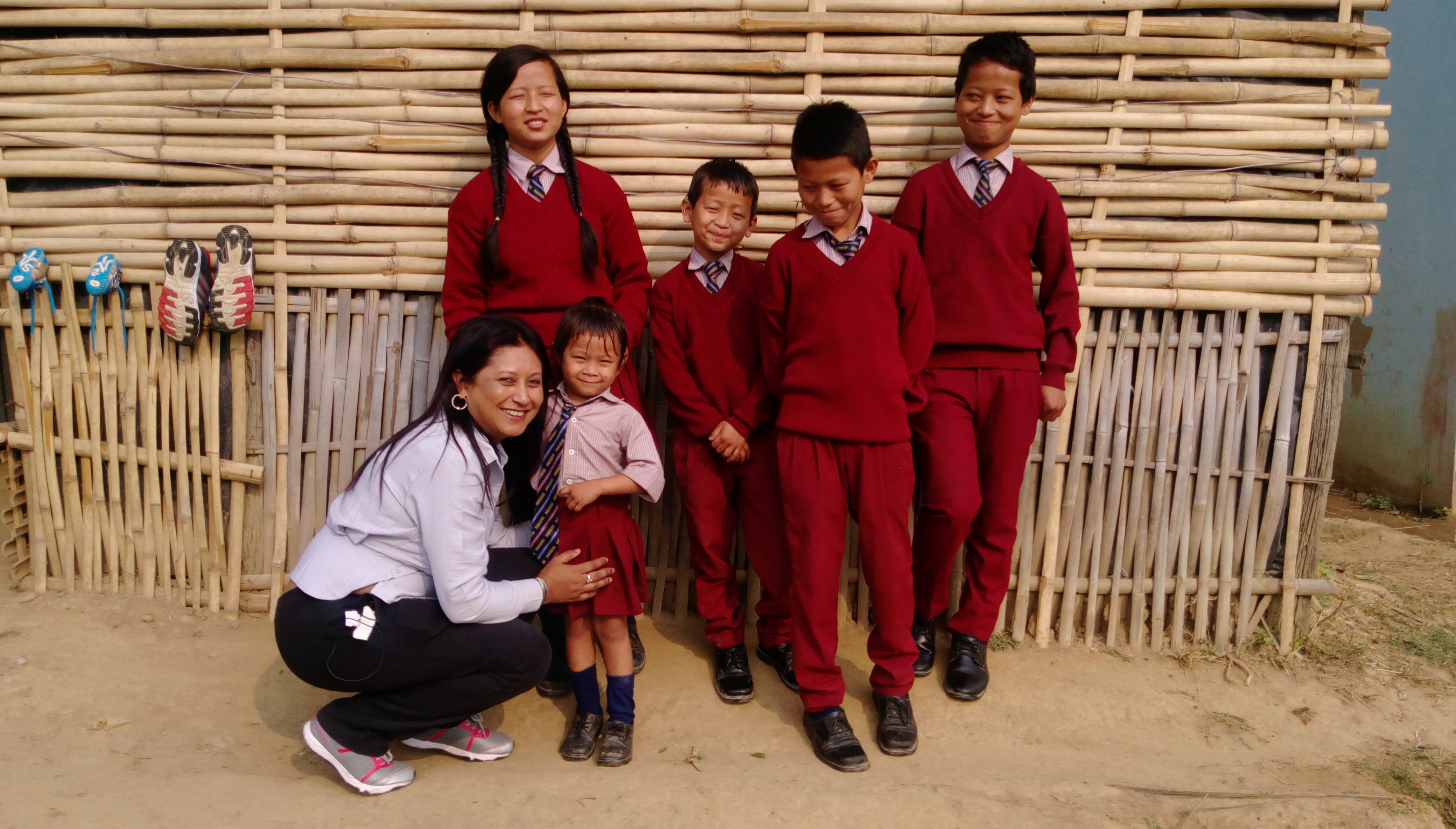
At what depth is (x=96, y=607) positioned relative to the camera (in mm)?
3664

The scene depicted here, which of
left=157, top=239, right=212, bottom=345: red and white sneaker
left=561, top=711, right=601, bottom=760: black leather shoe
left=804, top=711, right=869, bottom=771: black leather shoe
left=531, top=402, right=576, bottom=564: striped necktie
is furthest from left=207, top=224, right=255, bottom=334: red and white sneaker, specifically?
left=804, top=711, right=869, bottom=771: black leather shoe

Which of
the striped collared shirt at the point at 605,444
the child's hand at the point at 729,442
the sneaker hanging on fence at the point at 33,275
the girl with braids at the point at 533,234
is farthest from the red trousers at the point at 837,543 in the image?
the sneaker hanging on fence at the point at 33,275

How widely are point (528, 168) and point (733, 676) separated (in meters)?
1.86

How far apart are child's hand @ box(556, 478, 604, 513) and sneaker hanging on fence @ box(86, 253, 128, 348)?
209cm

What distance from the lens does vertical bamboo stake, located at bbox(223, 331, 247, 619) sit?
3654 millimetres

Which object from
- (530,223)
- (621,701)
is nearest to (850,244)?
(530,223)

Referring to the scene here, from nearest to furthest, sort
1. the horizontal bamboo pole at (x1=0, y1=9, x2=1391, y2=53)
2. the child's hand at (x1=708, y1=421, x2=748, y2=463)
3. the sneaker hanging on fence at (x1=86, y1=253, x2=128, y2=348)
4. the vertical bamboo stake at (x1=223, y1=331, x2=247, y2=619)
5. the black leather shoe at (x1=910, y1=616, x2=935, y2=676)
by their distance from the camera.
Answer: the child's hand at (x1=708, y1=421, x2=748, y2=463)
the black leather shoe at (x1=910, y1=616, x2=935, y2=676)
the horizontal bamboo pole at (x1=0, y1=9, x2=1391, y2=53)
the sneaker hanging on fence at (x1=86, y1=253, x2=128, y2=348)
the vertical bamboo stake at (x1=223, y1=331, x2=247, y2=619)

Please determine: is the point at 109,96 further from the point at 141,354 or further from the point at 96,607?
the point at 96,607

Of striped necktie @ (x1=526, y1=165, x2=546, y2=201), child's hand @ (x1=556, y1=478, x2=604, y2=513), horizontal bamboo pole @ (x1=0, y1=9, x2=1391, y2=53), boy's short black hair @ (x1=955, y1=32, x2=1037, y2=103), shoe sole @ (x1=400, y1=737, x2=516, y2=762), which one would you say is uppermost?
horizontal bamboo pole @ (x1=0, y1=9, x2=1391, y2=53)

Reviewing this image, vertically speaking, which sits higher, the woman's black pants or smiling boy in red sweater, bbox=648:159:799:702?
smiling boy in red sweater, bbox=648:159:799:702

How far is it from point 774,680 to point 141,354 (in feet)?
9.01

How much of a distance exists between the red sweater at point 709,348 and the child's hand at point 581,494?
0.44 meters

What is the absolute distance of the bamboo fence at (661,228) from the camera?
346 centimetres

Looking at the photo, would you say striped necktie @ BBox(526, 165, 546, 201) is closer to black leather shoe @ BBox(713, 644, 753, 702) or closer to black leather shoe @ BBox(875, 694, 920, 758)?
black leather shoe @ BBox(713, 644, 753, 702)
